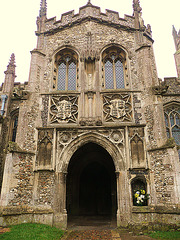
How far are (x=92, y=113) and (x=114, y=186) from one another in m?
4.52

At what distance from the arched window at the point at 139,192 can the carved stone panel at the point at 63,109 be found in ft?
13.7

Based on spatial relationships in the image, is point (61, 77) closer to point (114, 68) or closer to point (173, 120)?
point (114, 68)

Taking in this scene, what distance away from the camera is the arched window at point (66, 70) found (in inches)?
468

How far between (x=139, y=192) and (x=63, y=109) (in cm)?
544

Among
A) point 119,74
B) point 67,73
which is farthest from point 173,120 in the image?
point 67,73

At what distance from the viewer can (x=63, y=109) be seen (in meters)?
10.8

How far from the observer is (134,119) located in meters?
10.4

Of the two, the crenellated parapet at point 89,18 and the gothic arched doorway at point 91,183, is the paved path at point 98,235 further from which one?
the crenellated parapet at point 89,18

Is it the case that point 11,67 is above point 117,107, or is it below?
above

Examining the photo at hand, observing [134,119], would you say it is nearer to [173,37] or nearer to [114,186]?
[114,186]

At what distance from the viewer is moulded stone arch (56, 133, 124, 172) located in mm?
9625

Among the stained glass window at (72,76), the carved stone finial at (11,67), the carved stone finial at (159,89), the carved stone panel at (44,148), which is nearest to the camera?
the carved stone panel at (44,148)

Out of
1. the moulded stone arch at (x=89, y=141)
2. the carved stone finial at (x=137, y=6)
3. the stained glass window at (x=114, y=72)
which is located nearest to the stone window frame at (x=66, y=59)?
the stained glass window at (x=114, y=72)

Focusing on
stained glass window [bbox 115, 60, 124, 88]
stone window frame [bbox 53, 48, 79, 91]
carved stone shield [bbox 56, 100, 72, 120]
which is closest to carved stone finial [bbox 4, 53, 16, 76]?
stone window frame [bbox 53, 48, 79, 91]
